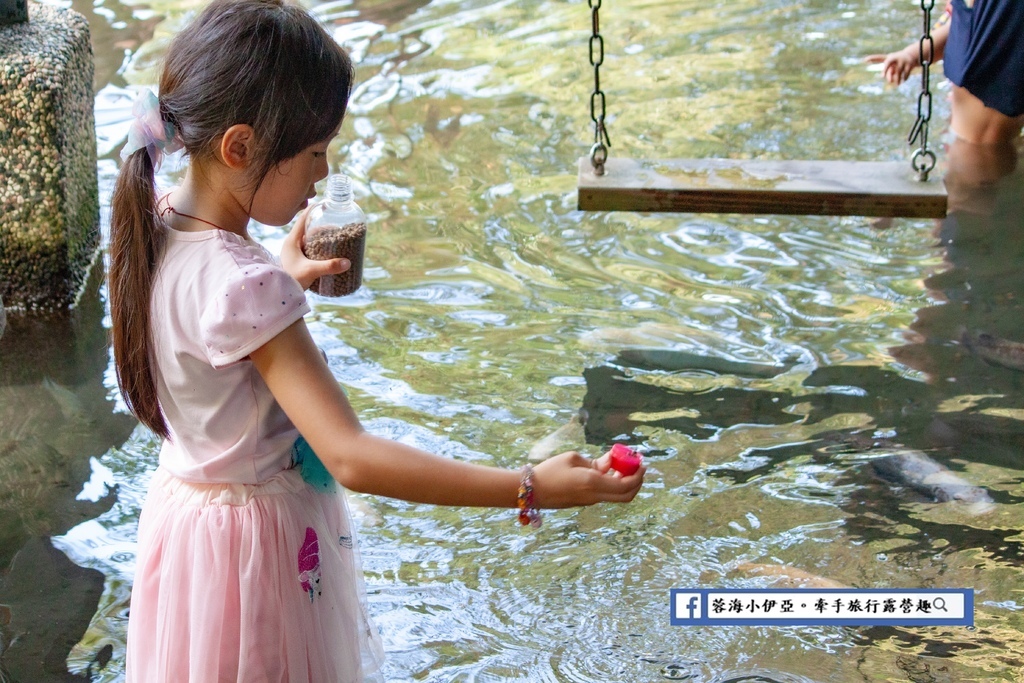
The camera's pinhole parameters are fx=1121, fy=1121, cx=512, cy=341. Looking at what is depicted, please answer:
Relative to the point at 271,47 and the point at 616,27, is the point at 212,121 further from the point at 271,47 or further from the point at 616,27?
the point at 616,27

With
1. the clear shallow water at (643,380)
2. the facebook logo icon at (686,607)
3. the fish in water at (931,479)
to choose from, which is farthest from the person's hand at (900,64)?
the facebook logo icon at (686,607)

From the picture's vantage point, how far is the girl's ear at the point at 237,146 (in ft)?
5.43

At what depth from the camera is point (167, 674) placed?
182cm

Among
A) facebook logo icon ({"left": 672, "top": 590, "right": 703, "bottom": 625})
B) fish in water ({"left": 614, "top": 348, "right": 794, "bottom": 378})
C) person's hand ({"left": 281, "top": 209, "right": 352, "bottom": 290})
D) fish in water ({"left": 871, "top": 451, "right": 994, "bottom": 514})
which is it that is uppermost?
person's hand ({"left": 281, "top": 209, "right": 352, "bottom": 290})

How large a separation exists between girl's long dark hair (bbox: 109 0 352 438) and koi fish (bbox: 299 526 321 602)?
0.37 metres

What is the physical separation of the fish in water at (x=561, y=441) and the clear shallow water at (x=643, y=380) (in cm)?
3

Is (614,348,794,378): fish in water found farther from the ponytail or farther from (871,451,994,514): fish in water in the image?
the ponytail

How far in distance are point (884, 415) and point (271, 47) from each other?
98.6 inches

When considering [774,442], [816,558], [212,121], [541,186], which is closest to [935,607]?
[816,558]

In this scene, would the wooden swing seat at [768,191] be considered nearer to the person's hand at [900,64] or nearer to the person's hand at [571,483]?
the person's hand at [900,64]

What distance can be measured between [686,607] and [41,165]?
2849 mm

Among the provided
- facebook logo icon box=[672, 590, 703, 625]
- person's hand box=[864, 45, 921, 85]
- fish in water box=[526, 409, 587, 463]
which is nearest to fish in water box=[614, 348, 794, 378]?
fish in water box=[526, 409, 587, 463]

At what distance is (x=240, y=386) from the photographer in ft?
5.64

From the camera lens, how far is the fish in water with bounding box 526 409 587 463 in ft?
11.1
